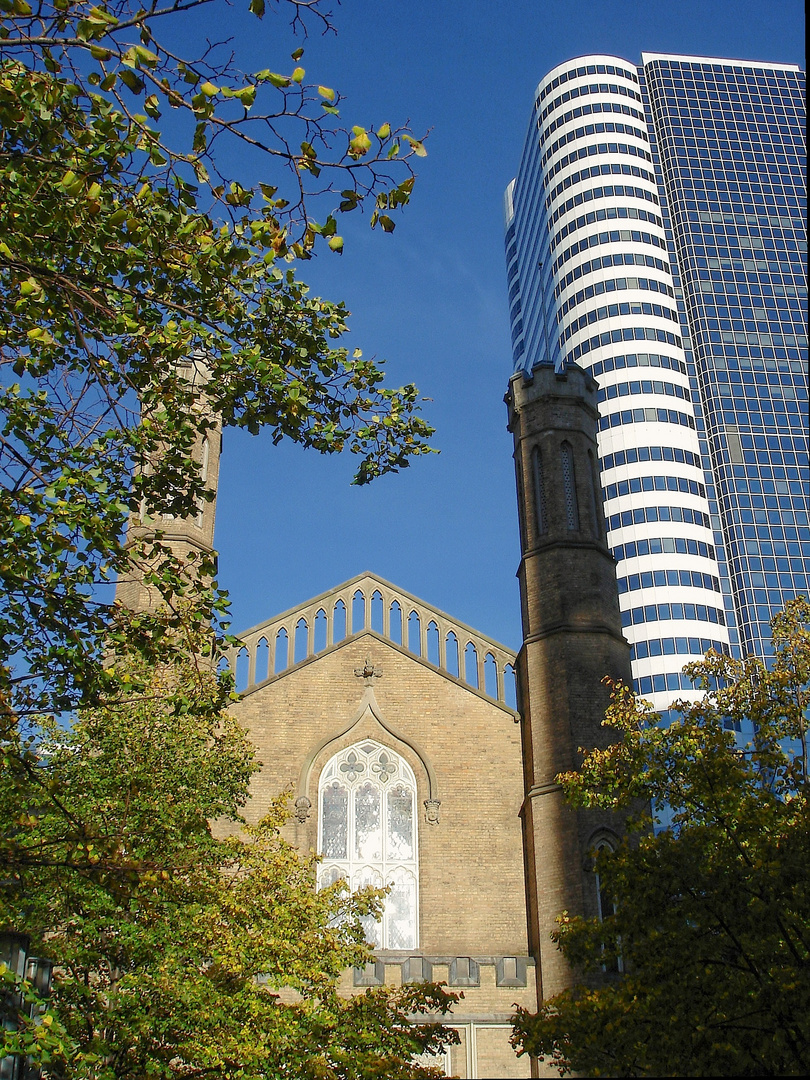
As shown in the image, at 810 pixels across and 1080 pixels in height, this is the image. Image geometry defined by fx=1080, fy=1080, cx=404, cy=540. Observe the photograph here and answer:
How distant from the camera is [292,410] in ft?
31.0

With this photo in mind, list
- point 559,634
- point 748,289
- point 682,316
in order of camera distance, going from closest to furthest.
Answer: point 559,634, point 682,316, point 748,289

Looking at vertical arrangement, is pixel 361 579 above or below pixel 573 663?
above

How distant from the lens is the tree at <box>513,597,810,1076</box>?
418 inches

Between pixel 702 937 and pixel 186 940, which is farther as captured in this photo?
pixel 186 940

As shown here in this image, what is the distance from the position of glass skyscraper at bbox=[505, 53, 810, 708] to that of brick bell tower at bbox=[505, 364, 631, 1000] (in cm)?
3913

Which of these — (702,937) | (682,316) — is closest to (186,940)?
(702,937)

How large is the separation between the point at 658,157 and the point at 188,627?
80.8 meters

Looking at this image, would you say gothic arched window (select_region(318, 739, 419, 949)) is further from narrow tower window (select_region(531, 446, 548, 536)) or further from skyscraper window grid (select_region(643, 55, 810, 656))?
skyscraper window grid (select_region(643, 55, 810, 656))

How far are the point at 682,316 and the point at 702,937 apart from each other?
6902 cm

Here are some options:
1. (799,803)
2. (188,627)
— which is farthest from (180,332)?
(799,803)

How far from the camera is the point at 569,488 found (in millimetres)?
24453

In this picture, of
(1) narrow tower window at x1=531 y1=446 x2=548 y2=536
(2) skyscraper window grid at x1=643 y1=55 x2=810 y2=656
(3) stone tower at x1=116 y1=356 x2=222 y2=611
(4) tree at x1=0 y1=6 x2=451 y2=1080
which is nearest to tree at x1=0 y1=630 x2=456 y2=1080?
(4) tree at x1=0 y1=6 x2=451 y2=1080

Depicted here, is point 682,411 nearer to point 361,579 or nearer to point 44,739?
point 361,579

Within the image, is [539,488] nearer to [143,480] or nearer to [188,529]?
[188,529]
